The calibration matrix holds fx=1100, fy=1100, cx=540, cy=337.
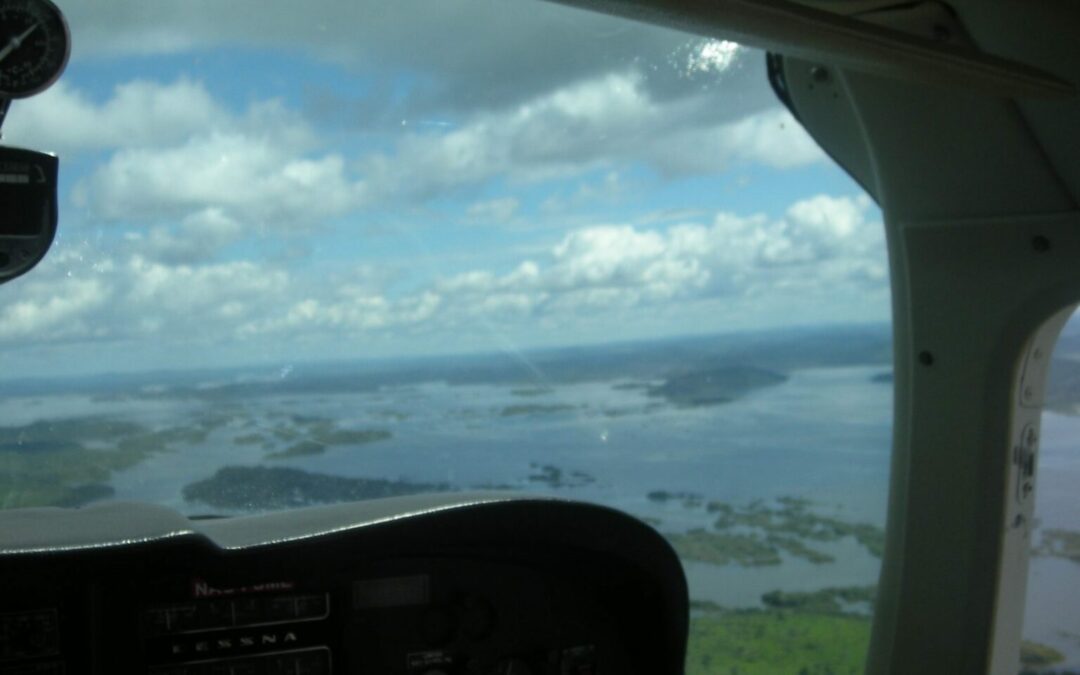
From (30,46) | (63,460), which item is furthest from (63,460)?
(30,46)

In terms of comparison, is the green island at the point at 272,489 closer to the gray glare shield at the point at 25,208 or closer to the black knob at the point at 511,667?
the black knob at the point at 511,667

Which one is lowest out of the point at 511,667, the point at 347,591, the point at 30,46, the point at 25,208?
the point at 511,667

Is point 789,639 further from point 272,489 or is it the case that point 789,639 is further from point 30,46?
point 30,46

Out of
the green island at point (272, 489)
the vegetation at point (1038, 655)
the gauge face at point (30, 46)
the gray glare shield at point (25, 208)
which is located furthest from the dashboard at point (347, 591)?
the vegetation at point (1038, 655)

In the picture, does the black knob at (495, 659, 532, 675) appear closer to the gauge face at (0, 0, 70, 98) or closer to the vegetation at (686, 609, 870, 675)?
the vegetation at (686, 609, 870, 675)

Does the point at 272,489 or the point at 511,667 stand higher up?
the point at 272,489

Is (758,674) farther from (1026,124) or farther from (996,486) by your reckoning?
(1026,124)

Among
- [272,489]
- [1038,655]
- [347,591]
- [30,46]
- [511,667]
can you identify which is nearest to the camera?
[30,46]

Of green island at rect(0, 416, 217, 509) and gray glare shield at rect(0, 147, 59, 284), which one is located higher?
gray glare shield at rect(0, 147, 59, 284)

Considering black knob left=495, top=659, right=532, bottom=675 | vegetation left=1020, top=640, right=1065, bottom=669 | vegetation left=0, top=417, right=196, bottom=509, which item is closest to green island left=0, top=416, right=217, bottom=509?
vegetation left=0, top=417, right=196, bottom=509
